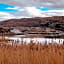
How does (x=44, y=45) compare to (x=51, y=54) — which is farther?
(x=44, y=45)

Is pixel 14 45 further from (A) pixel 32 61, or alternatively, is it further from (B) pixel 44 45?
(A) pixel 32 61

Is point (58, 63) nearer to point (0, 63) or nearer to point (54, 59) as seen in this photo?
point (54, 59)

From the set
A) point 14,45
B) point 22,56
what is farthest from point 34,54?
point 14,45

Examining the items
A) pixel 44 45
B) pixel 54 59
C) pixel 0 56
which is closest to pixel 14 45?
pixel 44 45

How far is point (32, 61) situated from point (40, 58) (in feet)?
0.82

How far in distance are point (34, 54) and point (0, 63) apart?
963mm

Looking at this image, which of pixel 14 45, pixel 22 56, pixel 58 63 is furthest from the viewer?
pixel 14 45

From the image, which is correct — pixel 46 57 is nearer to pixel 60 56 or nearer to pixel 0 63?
pixel 60 56

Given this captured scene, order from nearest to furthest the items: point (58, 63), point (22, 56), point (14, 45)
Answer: point (58, 63) < point (22, 56) < point (14, 45)

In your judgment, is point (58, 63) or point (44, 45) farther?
point (44, 45)

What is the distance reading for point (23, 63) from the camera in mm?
5711

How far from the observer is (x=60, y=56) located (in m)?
5.96

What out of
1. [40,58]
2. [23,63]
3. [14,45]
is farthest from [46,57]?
[14,45]

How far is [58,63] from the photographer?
5.63 meters
